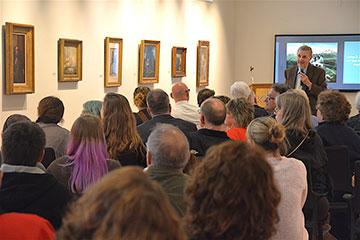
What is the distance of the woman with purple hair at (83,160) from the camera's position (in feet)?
11.6

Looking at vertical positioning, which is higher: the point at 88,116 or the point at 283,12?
the point at 283,12

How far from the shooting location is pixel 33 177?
2.84 meters

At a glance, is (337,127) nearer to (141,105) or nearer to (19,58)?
(141,105)

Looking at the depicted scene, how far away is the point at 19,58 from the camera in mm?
6199

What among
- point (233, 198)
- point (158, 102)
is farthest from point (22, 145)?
point (158, 102)

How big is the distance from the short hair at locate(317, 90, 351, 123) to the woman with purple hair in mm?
2636

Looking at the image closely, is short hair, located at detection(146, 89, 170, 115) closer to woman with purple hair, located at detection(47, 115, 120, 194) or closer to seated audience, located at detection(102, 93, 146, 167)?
seated audience, located at detection(102, 93, 146, 167)

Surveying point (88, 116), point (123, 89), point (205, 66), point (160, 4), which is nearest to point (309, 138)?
point (88, 116)

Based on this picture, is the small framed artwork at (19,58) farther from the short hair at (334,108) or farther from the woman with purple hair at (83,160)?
the short hair at (334,108)

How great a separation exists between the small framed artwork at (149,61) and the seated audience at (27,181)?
241 inches

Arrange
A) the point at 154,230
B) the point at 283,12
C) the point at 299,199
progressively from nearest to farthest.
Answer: the point at 154,230
the point at 299,199
the point at 283,12

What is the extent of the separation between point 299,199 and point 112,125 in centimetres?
162

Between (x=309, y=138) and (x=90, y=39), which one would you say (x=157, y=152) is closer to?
(x=309, y=138)

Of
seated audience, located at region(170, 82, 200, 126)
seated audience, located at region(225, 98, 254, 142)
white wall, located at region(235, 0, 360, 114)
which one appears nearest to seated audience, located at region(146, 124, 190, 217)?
seated audience, located at region(225, 98, 254, 142)
